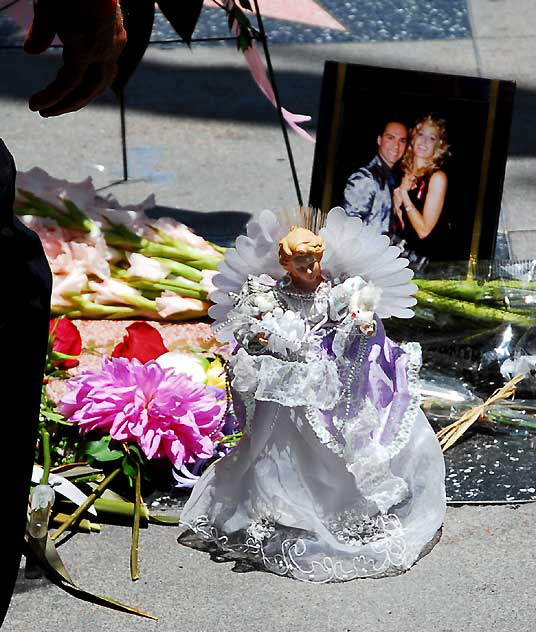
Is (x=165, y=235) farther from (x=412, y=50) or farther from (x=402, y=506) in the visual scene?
(x=412, y=50)

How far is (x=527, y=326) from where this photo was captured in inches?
155

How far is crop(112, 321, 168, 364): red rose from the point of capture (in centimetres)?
382

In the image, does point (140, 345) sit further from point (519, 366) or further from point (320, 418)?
point (519, 366)

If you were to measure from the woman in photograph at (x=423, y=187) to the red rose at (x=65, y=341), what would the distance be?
3.78 feet

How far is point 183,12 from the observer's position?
430 centimetres

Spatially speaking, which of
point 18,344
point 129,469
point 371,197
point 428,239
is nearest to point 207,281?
point 371,197

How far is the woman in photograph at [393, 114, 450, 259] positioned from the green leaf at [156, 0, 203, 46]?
855 mm

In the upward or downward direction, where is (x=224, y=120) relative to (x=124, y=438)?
upward

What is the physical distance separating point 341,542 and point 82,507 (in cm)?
69

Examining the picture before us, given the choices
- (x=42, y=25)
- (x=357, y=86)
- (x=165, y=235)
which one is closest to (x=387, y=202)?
(x=357, y=86)

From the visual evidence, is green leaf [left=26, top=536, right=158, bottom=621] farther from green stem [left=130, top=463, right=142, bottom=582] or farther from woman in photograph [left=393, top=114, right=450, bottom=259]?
woman in photograph [left=393, top=114, right=450, bottom=259]

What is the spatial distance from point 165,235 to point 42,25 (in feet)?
6.90

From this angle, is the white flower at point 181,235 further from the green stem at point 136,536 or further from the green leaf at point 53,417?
the green stem at point 136,536

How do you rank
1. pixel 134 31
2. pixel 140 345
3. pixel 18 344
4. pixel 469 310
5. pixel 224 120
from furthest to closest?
pixel 224 120 < pixel 134 31 < pixel 469 310 < pixel 140 345 < pixel 18 344
